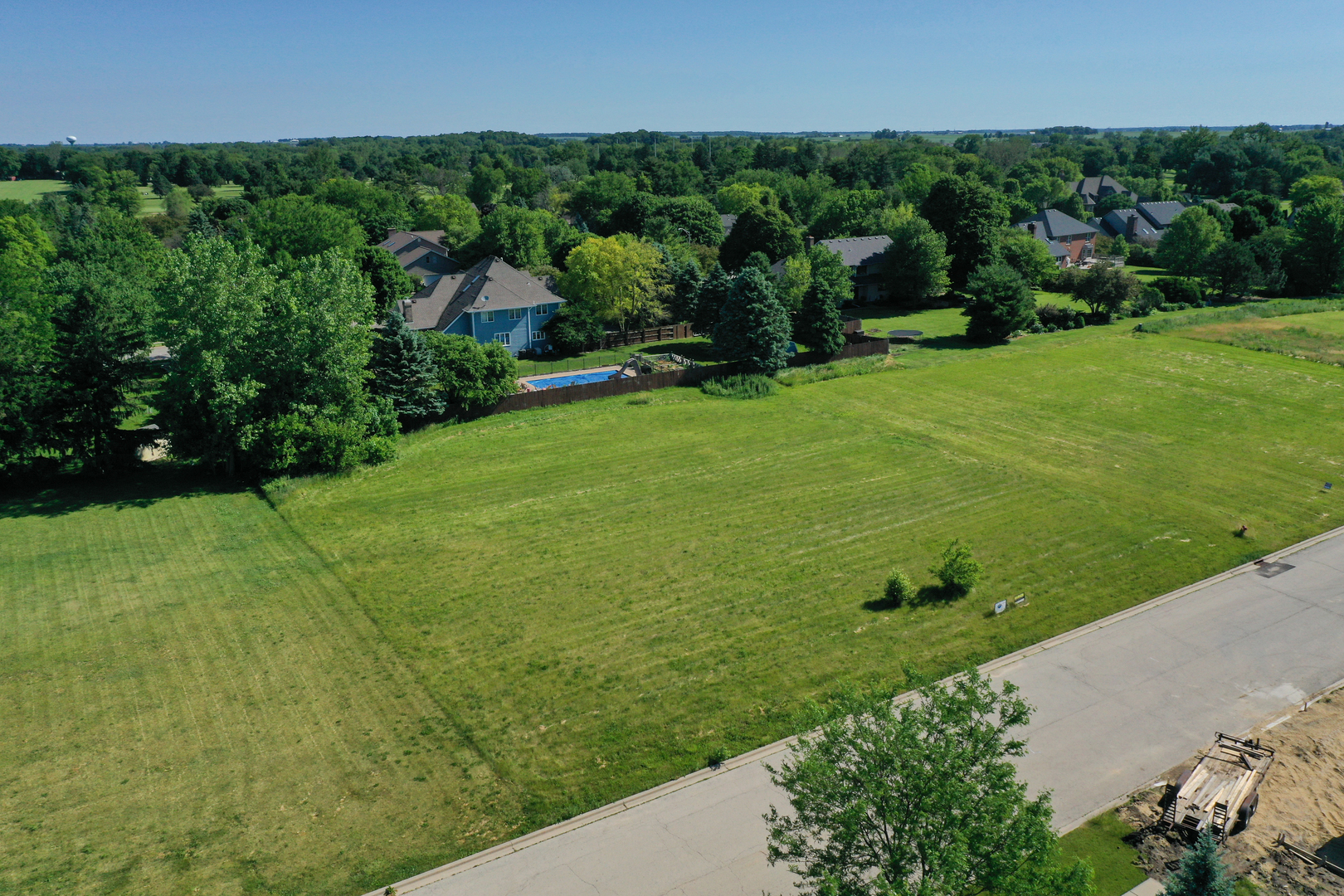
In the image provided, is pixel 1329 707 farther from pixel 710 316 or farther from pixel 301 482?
pixel 710 316

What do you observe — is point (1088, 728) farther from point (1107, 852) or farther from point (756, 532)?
point (756, 532)

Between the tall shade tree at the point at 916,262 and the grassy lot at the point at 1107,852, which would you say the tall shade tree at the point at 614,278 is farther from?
the grassy lot at the point at 1107,852

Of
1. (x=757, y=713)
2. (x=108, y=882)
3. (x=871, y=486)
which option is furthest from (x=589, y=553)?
(x=108, y=882)

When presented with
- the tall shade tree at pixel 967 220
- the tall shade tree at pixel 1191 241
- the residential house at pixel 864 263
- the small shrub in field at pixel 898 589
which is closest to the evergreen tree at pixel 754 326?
the residential house at pixel 864 263

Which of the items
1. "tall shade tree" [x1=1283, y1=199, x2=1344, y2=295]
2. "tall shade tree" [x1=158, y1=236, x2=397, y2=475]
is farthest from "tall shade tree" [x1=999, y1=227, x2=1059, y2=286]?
"tall shade tree" [x1=158, y1=236, x2=397, y2=475]

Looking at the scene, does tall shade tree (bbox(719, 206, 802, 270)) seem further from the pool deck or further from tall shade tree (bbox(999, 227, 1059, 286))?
the pool deck

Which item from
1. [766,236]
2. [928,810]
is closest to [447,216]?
[766,236]
